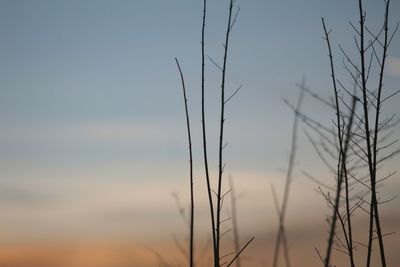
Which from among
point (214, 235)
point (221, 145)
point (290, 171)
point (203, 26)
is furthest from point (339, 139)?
point (203, 26)

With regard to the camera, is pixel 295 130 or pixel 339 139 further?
pixel 295 130

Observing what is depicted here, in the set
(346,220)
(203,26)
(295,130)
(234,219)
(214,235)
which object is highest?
(203,26)

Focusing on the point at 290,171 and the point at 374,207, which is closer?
the point at 374,207

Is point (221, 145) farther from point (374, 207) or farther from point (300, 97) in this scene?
point (374, 207)

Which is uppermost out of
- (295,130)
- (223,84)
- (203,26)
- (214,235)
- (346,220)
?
(203,26)

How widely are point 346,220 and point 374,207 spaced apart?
0.44m

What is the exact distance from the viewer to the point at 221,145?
4375 millimetres

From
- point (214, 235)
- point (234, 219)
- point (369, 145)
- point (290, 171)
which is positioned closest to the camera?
point (214, 235)

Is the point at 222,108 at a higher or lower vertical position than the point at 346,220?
higher

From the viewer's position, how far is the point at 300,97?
4.33 meters

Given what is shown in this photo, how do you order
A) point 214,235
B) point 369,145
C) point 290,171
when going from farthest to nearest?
point 290,171, point 369,145, point 214,235

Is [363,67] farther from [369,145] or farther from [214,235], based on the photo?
[214,235]

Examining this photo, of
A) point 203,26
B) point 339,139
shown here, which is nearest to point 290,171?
point 339,139

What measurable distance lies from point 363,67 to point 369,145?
0.72 m
